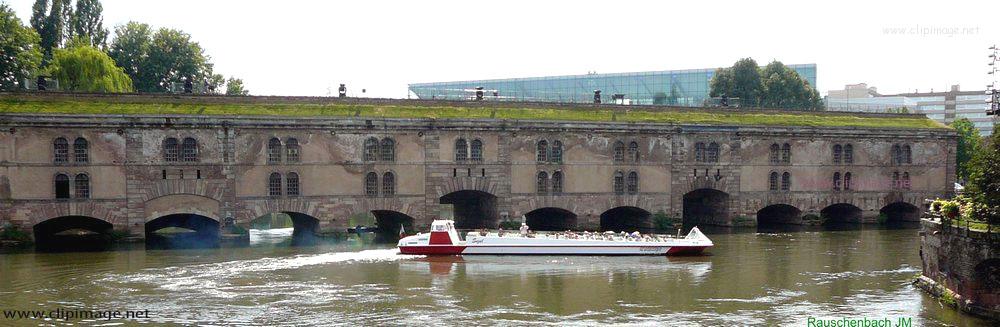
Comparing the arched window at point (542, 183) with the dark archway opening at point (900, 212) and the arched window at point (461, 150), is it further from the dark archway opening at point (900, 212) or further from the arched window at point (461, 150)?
the dark archway opening at point (900, 212)

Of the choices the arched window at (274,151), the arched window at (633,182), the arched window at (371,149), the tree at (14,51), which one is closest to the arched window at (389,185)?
the arched window at (371,149)

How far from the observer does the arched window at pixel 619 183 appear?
194 feet

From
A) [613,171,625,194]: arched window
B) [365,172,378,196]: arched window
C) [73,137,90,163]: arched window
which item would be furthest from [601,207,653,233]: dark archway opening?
[73,137,90,163]: arched window

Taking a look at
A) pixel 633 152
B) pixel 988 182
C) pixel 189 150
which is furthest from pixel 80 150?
pixel 988 182

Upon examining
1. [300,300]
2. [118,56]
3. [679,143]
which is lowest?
[300,300]

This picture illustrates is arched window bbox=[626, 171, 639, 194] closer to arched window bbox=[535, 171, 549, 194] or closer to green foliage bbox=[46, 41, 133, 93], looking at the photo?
arched window bbox=[535, 171, 549, 194]

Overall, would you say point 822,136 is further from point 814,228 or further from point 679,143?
point 679,143

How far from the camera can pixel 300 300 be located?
→ 115 feet

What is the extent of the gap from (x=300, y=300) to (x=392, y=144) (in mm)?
20838

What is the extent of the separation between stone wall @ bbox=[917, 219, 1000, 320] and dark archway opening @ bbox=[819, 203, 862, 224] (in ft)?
105

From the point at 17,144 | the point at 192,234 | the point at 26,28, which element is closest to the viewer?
the point at 17,144

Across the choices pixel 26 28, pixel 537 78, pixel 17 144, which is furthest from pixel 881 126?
pixel 537 78

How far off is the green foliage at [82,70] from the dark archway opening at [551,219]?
34.9m

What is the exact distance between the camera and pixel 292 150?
174 feet
